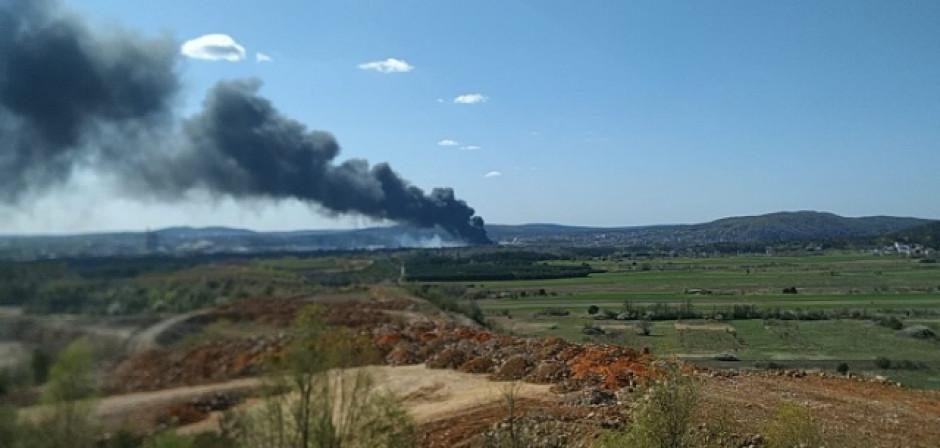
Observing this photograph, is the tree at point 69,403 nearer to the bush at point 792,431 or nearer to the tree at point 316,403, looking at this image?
the tree at point 316,403

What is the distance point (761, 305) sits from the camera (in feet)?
260

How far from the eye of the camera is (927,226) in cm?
18025

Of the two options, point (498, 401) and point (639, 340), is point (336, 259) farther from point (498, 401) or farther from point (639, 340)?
point (639, 340)

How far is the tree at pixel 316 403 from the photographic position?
997 cm

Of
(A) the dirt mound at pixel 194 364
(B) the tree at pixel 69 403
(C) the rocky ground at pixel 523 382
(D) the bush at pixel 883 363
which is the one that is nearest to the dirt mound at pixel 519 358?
(C) the rocky ground at pixel 523 382

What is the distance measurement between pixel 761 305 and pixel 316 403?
76542 mm

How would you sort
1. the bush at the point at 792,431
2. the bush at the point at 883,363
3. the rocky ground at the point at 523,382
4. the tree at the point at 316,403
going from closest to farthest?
the tree at the point at 316,403 < the rocky ground at the point at 523,382 < the bush at the point at 792,431 < the bush at the point at 883,363

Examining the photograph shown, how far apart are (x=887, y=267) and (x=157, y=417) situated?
135829 millimetres

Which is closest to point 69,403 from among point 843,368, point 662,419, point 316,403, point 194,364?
point 194,364

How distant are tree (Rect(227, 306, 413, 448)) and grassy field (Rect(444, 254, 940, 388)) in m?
10.3

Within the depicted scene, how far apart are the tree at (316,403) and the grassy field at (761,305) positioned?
10328 mm

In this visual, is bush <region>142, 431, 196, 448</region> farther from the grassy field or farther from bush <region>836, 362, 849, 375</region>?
bush <region>836, 362, 849, 375</region>

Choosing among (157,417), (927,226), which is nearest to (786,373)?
(157,417)

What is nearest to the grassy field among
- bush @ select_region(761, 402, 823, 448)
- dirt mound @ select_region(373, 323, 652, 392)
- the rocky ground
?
dirt mound @ select_region(373, 323, 652, 392)
